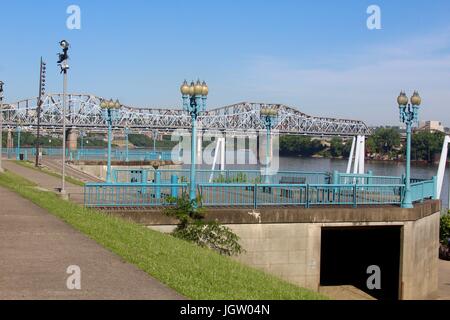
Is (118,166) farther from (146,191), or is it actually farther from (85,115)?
(85,115)

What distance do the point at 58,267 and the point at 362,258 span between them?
1372cm

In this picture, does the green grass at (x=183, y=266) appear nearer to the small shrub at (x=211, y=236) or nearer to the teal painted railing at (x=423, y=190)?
the small shrub at (x=211, y=236)

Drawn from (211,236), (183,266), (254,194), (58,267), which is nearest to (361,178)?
(254,194)

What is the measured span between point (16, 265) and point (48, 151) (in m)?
44.9

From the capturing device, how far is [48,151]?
168 ft

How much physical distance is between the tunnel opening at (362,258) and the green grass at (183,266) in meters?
A: 7.44

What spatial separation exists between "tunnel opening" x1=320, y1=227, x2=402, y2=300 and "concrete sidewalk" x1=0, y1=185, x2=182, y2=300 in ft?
29.0

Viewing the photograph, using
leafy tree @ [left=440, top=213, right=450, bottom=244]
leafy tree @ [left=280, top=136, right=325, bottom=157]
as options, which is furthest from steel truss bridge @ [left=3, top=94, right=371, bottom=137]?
leafy tree @ [left=440, top=213, right=450, bottom=244]

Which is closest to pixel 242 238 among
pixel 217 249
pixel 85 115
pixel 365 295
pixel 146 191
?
pixel 217 249

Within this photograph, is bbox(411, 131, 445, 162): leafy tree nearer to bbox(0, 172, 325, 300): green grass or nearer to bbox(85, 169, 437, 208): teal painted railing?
bbox(85, 169, 437, 208): teal painted railing

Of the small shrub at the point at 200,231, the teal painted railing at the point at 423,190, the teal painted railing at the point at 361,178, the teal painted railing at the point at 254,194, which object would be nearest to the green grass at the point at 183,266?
the small shrub at the point at 200,231

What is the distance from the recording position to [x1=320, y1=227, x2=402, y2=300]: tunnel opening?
1711 centimetres

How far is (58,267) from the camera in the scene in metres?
8.10

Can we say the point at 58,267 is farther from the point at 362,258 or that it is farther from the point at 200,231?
the point at 362,258
